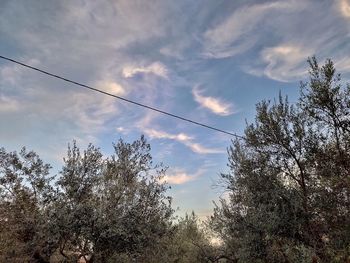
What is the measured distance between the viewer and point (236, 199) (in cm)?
2094

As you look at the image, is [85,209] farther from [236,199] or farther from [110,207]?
[236,199]

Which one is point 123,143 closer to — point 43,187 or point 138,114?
point 138,114

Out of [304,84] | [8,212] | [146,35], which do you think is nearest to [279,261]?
[304,84]

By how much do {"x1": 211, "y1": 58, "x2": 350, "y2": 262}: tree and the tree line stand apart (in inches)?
1.8

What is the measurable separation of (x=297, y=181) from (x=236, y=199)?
4.11 metres

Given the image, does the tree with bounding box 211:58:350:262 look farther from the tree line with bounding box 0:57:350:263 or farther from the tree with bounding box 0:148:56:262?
the tree with bounding box 0:148:56:262

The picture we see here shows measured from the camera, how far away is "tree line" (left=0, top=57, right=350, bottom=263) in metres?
15.8

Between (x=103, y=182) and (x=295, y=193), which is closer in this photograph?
(x=295, y=193)

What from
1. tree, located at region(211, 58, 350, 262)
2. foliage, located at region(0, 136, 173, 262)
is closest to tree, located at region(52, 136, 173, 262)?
foliage, located at region(0, 136, 173, 262)

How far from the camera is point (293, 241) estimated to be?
57.0 ft

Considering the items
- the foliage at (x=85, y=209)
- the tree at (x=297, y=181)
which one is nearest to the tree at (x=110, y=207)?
the foliage at (x=85, y=209)

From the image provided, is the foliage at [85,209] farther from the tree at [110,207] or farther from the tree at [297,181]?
the tree at [297,181]

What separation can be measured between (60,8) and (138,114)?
8408mm

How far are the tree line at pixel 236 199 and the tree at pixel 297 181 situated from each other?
0.04 m
